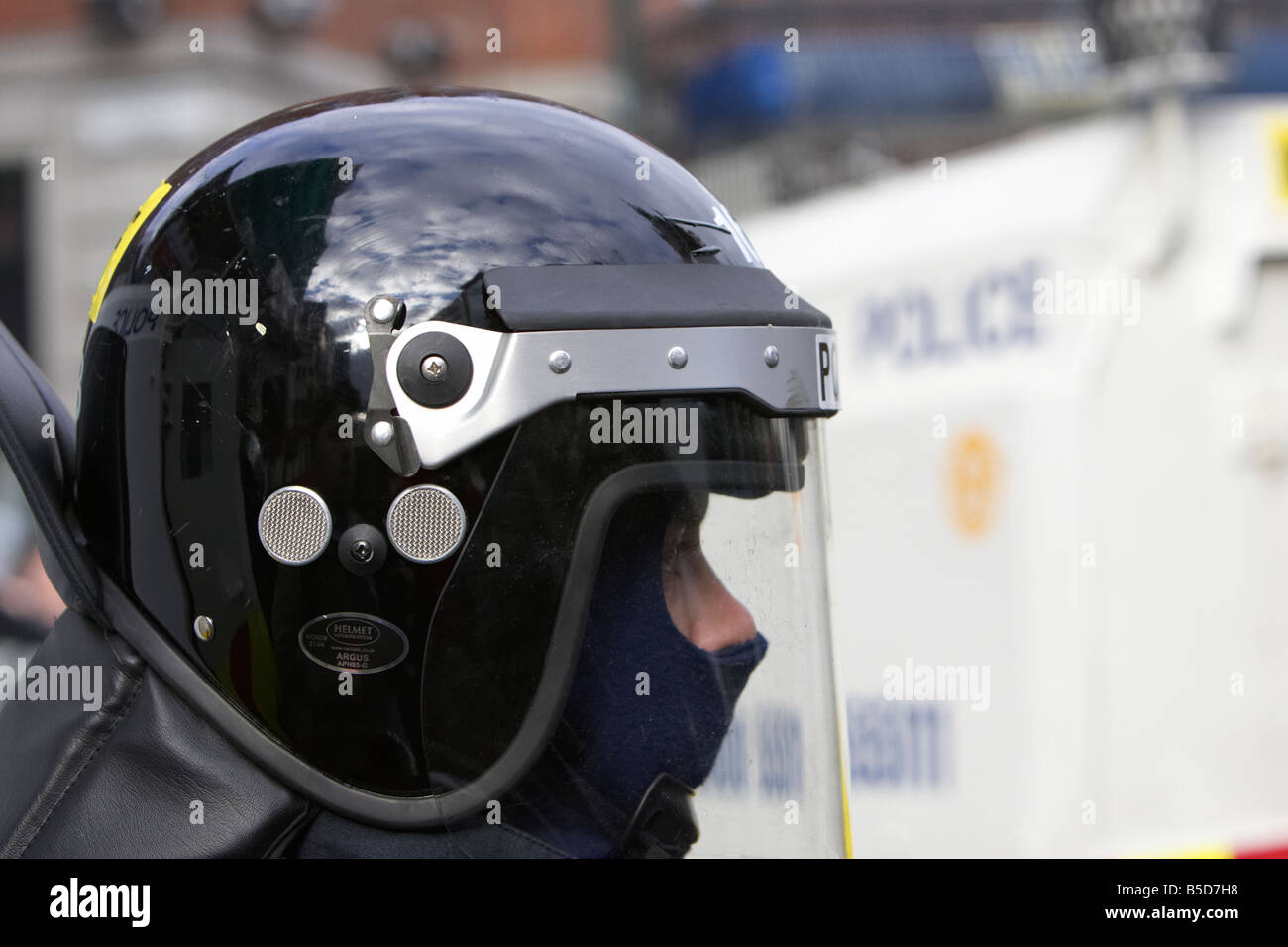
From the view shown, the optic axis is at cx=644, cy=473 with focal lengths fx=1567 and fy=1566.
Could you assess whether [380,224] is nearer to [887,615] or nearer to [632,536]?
[632,536]

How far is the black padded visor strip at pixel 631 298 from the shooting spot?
1.46m

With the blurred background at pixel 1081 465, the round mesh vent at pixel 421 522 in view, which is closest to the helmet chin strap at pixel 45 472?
the round mesh vent at pixel 421 522

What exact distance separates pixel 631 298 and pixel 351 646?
16.5 inches

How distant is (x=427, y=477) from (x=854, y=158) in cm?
1084

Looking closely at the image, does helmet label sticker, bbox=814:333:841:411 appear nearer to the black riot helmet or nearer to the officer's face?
the black riot helmet

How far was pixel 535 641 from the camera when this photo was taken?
1484mm

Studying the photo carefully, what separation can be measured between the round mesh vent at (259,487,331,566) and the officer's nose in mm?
341

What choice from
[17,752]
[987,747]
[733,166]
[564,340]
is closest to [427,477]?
[564,340]

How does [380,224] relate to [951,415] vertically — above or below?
above

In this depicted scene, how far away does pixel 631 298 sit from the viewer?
1.48 meters

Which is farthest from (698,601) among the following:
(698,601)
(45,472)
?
(45,472)

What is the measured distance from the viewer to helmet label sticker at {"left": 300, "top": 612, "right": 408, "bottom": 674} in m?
1.46

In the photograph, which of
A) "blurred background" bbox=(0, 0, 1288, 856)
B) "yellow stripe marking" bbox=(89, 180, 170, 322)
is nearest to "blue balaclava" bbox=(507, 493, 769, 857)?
"yellow stripe marking" bbox=(89, 180, 170, 322)

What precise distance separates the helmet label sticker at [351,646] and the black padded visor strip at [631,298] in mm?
314
